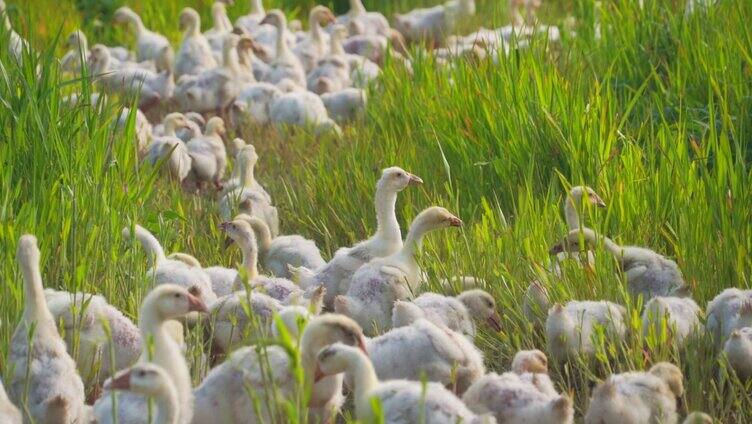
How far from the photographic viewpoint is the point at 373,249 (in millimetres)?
7648

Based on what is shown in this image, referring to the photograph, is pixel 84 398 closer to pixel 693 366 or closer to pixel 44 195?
pixel 44 195

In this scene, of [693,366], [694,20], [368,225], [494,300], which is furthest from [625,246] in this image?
[694,20]

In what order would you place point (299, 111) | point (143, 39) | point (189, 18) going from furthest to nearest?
1. point (143, 39)
2. point (189, 18)
3. point (299, 111)

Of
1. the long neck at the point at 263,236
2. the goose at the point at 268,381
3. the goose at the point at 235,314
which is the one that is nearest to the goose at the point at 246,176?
the long neck at the point at 263,236

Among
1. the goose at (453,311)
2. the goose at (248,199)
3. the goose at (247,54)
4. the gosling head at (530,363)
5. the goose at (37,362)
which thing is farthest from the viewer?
the goose at (247,54)

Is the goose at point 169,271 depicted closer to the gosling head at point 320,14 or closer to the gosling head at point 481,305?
the gosling head at point 481,305

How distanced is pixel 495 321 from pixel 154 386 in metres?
2.03

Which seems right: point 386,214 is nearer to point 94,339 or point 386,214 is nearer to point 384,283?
point 384,283

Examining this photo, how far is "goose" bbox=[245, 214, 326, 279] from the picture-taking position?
26.7 ft

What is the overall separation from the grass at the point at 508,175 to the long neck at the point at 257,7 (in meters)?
5.15

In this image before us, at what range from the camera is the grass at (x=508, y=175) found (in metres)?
6.57

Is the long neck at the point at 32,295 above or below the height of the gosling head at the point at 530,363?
above

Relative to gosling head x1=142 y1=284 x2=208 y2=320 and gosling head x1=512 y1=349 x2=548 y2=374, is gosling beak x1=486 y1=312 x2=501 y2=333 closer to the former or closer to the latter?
gosling head x1=512 y1=349 x2=548 y2=374

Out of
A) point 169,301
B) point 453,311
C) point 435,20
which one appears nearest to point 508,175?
point 453,311
